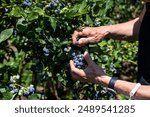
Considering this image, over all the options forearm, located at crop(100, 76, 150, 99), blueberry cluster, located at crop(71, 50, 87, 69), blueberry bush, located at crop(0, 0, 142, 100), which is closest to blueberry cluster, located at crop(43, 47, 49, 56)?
blueberry bush, located at crop(0, 0, 142, 100)

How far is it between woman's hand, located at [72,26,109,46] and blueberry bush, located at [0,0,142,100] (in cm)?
4

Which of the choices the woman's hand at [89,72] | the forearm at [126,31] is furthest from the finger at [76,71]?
the forearm at [126,31]

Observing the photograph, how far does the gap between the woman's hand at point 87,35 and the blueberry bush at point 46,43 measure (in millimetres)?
43

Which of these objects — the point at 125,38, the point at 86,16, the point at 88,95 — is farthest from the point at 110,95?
the point at 86,16

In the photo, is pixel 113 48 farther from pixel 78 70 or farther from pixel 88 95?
pixel 78 70

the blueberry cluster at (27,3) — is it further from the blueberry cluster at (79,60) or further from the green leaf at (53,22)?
the blueberry cluster at (79,60)

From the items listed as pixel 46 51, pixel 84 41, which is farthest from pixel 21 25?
pixel 84 41

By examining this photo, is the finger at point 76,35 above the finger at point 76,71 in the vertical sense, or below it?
above

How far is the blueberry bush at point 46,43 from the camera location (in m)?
2.50

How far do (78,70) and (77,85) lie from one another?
1.39ft

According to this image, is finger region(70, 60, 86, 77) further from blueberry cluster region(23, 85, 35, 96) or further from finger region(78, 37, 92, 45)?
blueberry cluster region(23, 85, 35, 96)

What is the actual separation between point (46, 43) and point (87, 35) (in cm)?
23

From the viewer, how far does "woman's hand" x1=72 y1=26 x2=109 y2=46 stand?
2.49m

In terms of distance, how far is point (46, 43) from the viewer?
8.53 ft
